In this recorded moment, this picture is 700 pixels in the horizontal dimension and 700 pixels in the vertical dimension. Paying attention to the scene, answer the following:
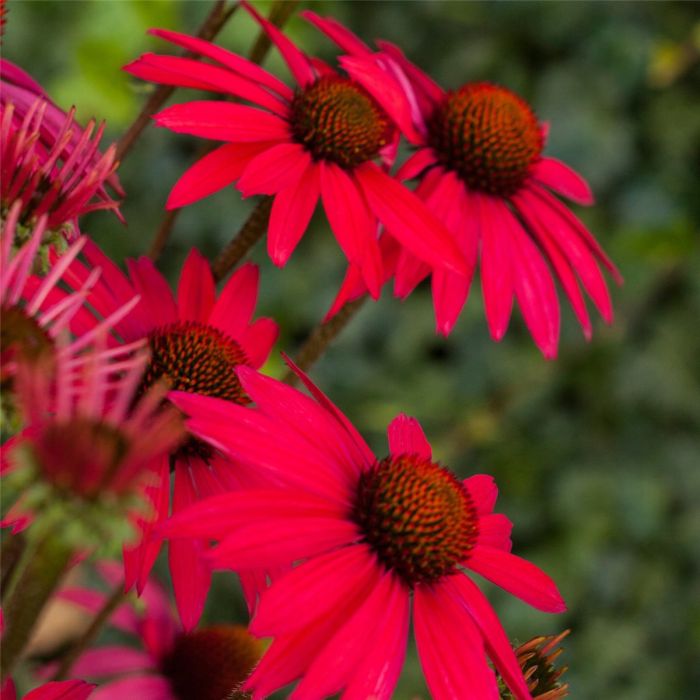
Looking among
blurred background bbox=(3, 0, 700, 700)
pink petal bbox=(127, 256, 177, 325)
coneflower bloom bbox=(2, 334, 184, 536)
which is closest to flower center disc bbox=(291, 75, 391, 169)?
pink petal bbox=(127, 256, 177, 325)

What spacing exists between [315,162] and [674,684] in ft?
4.00

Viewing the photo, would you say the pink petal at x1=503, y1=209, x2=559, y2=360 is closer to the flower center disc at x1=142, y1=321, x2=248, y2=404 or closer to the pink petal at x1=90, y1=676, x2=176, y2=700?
the flower center disc at x1=142, y1=321, x2=248, y2=404

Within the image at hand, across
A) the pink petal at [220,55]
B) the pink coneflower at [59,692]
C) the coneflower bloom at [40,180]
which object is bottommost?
the pink coneflower at [59,692]

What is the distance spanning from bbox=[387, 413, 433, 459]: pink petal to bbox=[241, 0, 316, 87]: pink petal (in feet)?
0.58

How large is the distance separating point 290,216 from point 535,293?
13 cm

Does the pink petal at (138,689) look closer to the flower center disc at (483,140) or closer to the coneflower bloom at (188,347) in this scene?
the coneflower bloom at (188,347)

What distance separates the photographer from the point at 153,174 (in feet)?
4.69

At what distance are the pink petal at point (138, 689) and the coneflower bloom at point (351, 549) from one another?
9.1 inches

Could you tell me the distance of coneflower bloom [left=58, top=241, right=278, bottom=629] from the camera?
1.27 ft

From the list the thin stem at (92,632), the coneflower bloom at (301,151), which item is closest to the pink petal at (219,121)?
the coneflower bloom at (301,151)

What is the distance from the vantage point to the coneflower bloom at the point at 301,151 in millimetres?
455

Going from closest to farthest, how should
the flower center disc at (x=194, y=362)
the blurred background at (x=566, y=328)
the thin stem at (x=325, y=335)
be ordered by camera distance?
the flower center disc at (x=194, y=362) < the thin stem at (x=325, y=335) < the blurred background at (x=566, y=328)

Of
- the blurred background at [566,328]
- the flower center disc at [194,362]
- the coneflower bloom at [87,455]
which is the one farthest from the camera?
the blurred background at [566,328]

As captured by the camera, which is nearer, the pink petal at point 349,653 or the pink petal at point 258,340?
the pink petal at point 349,653
